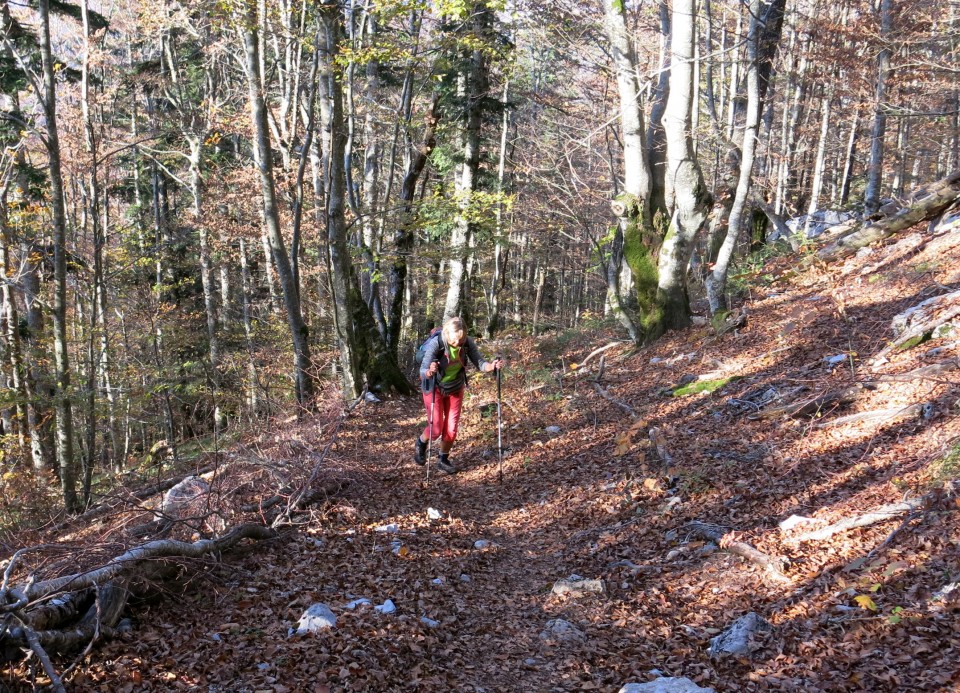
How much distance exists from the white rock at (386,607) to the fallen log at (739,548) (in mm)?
2859

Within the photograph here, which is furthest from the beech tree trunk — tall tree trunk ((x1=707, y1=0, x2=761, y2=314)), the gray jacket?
the gray jacket

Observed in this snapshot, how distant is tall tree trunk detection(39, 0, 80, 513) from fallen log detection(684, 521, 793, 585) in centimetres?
1012

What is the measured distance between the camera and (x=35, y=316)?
56.4 feet

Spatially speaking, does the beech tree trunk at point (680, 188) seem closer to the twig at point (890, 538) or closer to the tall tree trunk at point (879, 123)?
the tall tree trunk at point (879, 123)

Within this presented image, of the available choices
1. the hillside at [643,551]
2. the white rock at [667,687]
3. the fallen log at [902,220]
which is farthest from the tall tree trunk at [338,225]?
the fallen log at [902,220]

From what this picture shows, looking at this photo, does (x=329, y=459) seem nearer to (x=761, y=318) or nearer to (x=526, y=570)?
(x=526, y=570)

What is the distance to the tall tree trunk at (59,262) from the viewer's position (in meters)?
10.0

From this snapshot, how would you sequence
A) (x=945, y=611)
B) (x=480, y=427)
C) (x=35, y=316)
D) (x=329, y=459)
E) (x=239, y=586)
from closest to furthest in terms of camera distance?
1. (x=945, y=611)
2. (x=239, y=586)
3. (x=329, y=459)
4. (x=480, y=427)
5. (x=35, y=316)

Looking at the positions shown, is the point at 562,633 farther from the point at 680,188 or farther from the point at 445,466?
the point at 680,188

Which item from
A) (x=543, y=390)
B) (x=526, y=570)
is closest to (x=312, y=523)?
(x=526, y=570)

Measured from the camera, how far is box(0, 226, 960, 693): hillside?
12.8ft

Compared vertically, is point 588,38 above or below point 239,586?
above

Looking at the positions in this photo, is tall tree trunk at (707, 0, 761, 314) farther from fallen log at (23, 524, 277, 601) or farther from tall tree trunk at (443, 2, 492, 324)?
fallen log at (23, 524, 277, 601)

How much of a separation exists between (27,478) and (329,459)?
32.1 ft
